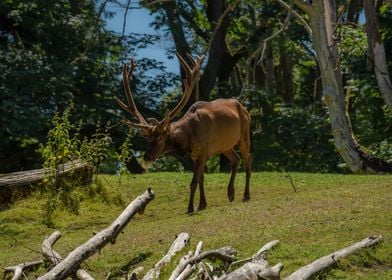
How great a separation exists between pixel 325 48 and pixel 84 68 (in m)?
10.8

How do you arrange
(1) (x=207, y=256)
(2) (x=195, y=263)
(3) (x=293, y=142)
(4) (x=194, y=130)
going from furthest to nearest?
(3) (x=293, y=142) < (4) (x=194, y=130) < (1) (x=207, y=256) < (2) (x=195, y=263)

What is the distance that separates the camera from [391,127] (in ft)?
81.9

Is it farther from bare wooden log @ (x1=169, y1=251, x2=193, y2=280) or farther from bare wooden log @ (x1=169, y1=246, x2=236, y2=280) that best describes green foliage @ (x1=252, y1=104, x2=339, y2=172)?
bare wooden log @ (x1=169, y1=251, x2=193, y2=280)

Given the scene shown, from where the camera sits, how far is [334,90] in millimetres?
14094

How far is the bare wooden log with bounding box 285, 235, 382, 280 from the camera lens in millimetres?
7828

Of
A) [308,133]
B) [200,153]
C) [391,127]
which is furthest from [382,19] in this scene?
[200,153]

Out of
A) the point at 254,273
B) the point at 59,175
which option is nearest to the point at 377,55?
the point at 59,175

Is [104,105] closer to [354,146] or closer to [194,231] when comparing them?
[354,146]

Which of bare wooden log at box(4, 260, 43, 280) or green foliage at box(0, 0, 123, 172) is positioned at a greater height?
green foliage at box(0, 0, 123, 172)

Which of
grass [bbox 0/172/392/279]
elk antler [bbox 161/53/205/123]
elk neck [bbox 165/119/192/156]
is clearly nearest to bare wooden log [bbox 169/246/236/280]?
grass [bbox 0/172/392/279]

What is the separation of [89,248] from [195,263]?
1.19 metres

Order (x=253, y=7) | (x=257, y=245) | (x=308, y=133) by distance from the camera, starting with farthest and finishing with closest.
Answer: (x=253, y=7)
(x=308, y=133)
(x=257, y=245)

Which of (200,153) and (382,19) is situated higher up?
(382,19)

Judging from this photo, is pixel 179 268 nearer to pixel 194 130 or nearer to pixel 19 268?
pixel 19 268
